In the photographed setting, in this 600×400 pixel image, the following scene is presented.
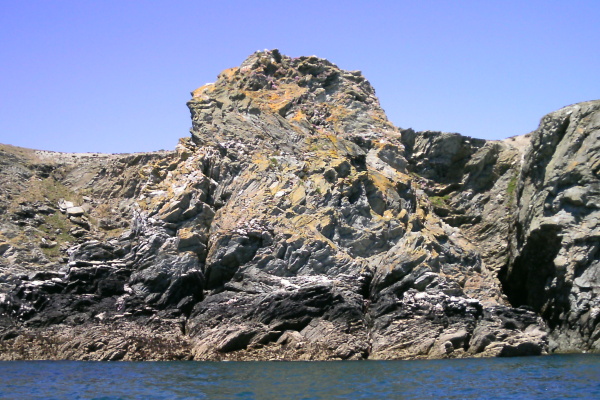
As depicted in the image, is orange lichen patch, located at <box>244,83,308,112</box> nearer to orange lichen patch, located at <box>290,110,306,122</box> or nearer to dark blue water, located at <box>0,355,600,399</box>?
orange lichen patch, located at <box>290,110,306,122</box>

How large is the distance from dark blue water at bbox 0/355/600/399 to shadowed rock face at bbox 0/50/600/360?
12.7ft

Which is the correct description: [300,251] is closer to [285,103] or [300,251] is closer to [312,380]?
[312,380]

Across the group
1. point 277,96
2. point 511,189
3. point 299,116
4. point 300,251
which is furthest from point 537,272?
point 277,96

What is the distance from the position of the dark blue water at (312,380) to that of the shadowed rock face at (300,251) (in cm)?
387

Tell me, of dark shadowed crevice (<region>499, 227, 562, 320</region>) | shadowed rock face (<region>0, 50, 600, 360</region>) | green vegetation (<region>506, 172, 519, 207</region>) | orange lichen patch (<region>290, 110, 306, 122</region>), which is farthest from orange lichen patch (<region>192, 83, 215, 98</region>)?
dark shadowed crevice (<region>499, 227, 562, 320</region>)

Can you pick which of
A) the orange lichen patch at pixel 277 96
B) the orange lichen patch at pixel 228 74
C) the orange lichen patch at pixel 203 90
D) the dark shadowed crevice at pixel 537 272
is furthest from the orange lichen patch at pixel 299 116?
the dark shadowed crevice at pixel 537 272

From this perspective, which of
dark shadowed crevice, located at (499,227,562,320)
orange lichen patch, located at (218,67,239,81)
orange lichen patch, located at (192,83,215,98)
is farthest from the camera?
orange lichen patch, located at (218,67,239,81)

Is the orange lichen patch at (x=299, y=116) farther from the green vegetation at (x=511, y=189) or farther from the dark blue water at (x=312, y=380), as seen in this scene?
the dark blue water at (x=312, y=380)

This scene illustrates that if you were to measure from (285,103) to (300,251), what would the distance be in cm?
1805

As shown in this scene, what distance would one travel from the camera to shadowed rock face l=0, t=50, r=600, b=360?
42781mm

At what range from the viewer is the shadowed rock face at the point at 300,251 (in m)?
42.8

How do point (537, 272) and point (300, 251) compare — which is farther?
point (537, 272)

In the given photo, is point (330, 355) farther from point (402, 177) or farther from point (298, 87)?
point (298, 87)

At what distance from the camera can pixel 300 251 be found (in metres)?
46.3
